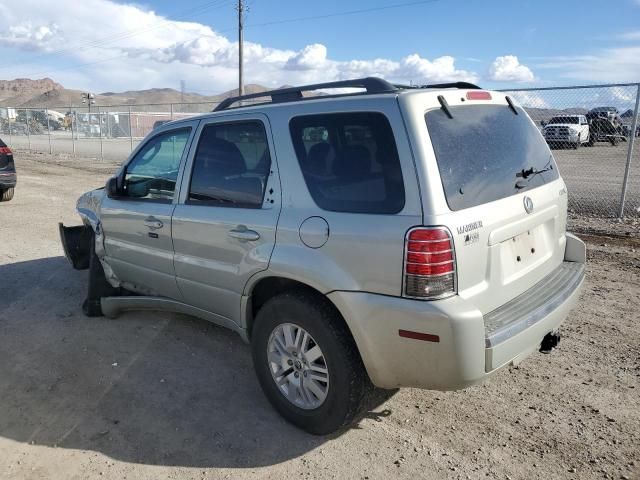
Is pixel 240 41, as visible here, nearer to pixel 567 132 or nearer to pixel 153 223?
pixel 567 132

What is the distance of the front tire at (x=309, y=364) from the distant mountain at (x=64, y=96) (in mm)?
117627

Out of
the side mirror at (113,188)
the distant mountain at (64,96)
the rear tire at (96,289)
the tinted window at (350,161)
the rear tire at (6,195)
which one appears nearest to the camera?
the tinted window at (350,161)

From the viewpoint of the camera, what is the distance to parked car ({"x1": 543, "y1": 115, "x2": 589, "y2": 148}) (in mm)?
13488

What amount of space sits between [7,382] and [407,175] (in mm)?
3172

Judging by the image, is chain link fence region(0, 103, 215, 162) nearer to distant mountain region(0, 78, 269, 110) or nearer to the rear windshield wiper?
the rear windshield wiper

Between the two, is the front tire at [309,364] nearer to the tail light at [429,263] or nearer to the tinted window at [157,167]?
the tail light at [429,263]

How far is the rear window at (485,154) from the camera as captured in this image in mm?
2600

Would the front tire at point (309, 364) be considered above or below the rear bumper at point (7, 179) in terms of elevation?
below

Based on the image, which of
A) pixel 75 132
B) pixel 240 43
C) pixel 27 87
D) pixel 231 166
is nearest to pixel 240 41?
pixel 240 43

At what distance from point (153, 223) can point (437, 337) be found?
2470 mm

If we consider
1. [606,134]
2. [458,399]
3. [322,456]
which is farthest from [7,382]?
[606,134]

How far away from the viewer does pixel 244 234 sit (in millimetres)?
3188

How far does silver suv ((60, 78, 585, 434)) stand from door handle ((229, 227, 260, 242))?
13 mm

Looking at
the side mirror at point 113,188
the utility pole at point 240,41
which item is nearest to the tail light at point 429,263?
the side mirror at point 113,188
